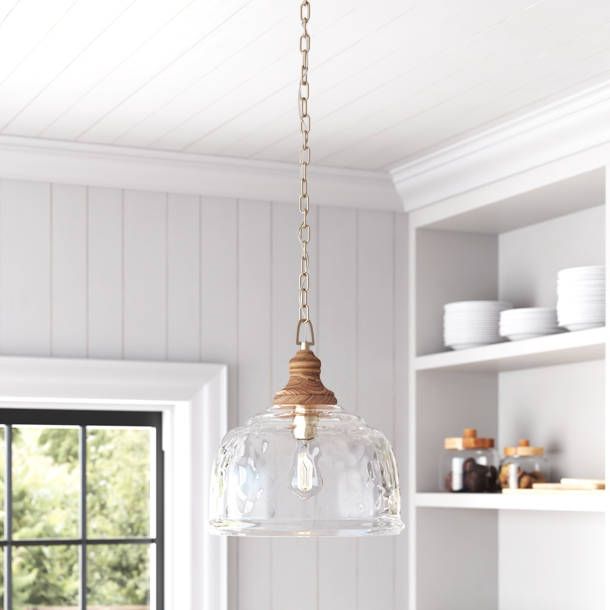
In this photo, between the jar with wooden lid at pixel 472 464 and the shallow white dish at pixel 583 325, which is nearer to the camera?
the shallow white dish at pixel 583 325

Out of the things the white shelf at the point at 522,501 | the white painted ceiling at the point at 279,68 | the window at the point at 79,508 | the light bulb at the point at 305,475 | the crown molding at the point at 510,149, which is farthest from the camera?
the window at the point at 79,508

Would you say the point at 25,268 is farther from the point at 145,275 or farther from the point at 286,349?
the point at 286,349

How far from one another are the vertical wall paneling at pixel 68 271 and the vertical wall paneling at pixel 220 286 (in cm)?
34

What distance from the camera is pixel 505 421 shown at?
378cm

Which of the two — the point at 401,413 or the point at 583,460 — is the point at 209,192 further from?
the point at 583,460

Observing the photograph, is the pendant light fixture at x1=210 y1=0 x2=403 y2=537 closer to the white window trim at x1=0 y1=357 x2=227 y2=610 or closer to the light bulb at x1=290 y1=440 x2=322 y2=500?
the light bulb at x1=290 y1=440 x2=322 y2=500

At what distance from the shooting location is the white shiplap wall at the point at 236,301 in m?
3.31

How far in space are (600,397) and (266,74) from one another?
134 centimetres

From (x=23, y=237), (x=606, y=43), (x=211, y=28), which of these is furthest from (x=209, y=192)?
(x=606, y=43)

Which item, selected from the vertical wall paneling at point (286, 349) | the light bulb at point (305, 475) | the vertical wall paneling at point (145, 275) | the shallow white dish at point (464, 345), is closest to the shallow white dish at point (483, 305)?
the shallow white dish at point (464, 345)

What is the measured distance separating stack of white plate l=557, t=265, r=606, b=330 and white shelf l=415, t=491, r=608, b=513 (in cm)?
42

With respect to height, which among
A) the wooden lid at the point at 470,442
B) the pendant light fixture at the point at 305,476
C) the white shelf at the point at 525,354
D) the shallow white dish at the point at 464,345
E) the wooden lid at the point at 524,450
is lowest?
the wooden lid at the point at 524,450

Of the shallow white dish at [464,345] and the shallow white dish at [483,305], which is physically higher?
the shallow white dish at [483,305]

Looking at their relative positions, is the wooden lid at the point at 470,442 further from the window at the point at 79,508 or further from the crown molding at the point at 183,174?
the window at the point at 79,508
